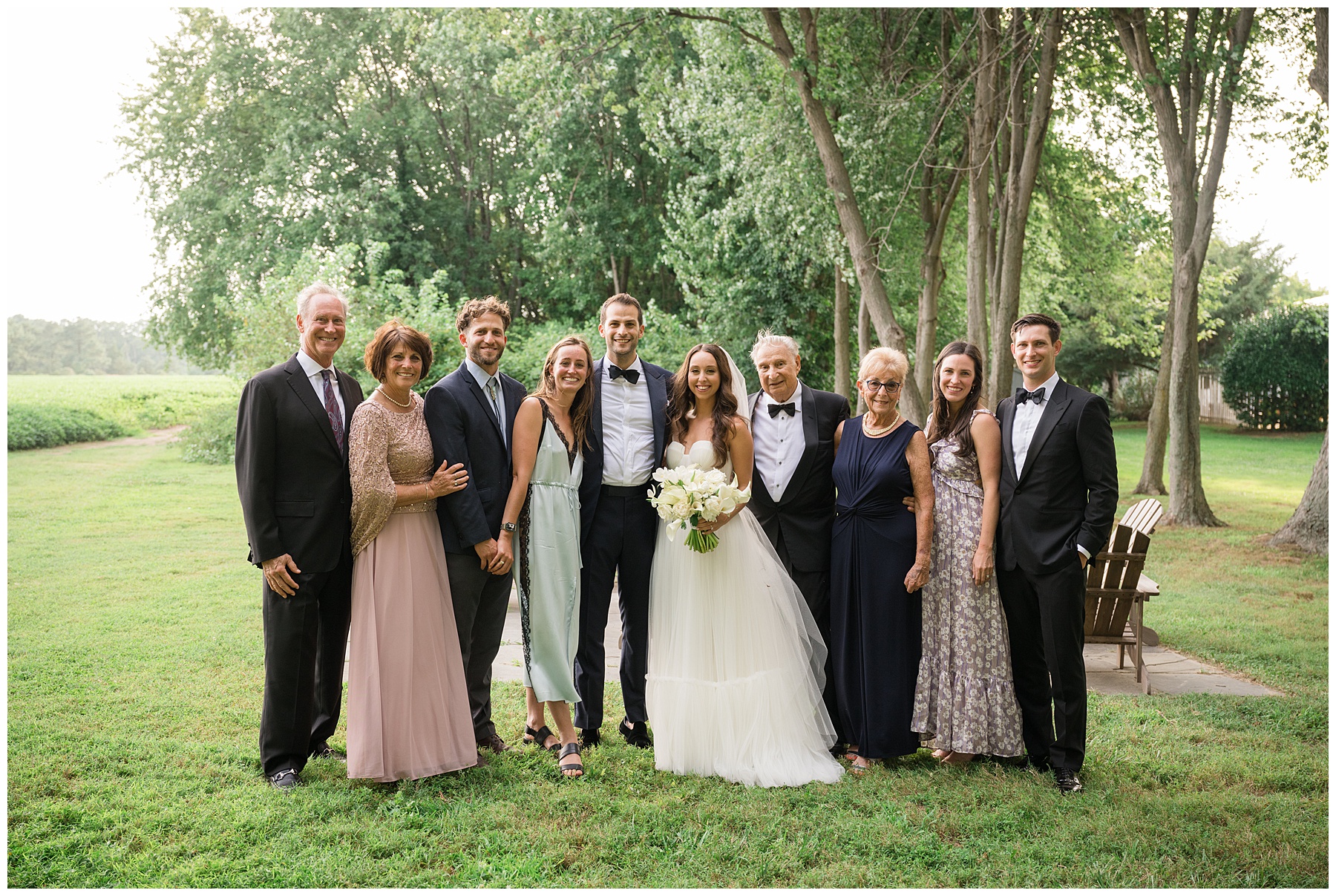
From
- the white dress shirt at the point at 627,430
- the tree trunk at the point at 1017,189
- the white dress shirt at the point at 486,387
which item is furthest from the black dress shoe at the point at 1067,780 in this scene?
the tree trunk at the point at 1017,189

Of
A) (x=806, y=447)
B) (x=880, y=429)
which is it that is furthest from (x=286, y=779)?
(x=880, y=429)

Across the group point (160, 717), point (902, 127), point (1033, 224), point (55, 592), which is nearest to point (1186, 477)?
point (902, 127)

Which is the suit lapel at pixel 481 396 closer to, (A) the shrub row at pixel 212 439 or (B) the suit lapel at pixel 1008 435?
(B) the suit lapel at pixel 1008 435

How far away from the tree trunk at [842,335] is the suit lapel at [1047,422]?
13123 mm

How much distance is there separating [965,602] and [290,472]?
Result: 3369mm

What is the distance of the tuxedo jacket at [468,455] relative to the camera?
4.59 meters

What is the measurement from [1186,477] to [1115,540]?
7970 millimetres

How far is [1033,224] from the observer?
19.2 m

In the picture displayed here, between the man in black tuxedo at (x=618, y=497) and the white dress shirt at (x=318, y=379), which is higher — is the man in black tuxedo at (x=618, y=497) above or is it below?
below

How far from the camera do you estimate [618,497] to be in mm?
4977

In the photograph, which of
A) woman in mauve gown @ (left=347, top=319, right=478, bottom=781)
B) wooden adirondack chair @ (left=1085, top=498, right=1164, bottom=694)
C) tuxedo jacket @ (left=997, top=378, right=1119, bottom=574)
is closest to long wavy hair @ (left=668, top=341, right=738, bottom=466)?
woman in mauve gown @ (left=347, top=319, right=478, bottom=781)

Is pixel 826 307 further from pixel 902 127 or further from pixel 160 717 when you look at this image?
pixel 160 717

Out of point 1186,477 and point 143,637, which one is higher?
point 1186,477

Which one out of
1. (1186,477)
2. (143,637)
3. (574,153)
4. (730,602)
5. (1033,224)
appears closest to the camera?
(730,602)
